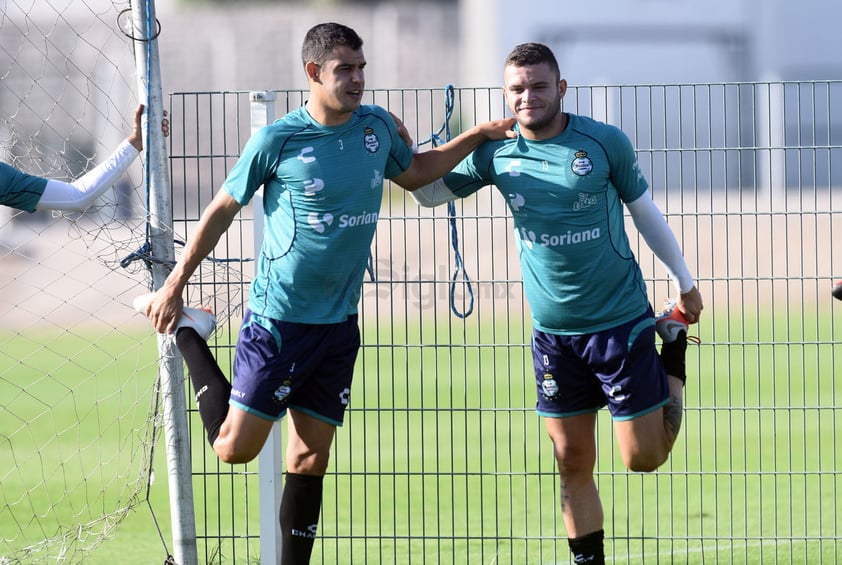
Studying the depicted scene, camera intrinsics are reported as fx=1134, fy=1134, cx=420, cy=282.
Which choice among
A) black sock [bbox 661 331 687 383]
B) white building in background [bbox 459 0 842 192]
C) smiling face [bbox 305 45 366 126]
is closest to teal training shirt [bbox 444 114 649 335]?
black sock [bbox 661 331 687 383]

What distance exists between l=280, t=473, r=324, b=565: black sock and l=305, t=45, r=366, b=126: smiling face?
1426 millimetres

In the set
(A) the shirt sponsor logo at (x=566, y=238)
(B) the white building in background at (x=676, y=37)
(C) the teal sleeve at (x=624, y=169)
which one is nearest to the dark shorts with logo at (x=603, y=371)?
(A) the shirt sponsor logo at (x=566, y=238)

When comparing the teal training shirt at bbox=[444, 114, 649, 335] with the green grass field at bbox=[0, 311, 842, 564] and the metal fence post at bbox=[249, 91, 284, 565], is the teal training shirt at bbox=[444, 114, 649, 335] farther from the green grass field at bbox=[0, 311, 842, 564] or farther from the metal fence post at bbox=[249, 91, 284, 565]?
the metal fence post at bbox=[249, 91, 284, 565]

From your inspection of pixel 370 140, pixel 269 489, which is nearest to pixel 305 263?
pixel 370 140

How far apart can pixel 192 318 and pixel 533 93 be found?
1.62 metres

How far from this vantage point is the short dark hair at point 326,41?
165 inches

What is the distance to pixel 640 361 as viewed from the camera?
4.41 meters

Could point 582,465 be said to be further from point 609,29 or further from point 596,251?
point 609,29

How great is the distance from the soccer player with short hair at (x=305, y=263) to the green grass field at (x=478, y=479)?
62 cm

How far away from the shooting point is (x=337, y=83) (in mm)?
4164

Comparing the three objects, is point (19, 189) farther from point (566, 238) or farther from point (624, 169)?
point (624, 169)

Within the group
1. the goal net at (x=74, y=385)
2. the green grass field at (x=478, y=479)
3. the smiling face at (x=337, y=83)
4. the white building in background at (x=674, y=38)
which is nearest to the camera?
the smiling face at (x=337, y=83)

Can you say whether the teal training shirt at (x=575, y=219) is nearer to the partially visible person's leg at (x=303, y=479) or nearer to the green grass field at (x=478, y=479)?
the green grass field at (x=478, y=479)

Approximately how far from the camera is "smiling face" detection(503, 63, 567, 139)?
4234mm
